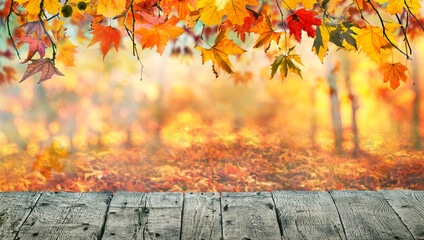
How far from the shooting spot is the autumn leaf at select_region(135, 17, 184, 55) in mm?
810

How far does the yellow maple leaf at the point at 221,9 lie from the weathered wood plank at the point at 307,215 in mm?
794

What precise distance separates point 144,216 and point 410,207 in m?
0.92

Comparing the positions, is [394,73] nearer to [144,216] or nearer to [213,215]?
[213,215]

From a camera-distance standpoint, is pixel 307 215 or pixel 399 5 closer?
pixel 399 5

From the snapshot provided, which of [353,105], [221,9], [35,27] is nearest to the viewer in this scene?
[221,9]

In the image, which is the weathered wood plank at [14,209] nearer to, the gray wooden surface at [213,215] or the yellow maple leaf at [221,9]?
the gray wooden surface at [213,215]

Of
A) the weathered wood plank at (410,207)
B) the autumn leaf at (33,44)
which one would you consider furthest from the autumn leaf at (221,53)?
the weathered wood plank at (410,207)

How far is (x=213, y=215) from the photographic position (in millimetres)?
1397

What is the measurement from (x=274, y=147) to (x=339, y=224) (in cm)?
217

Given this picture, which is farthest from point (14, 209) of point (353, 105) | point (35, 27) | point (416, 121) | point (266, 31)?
point (416, 121)

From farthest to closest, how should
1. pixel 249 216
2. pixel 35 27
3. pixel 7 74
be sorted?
pixel 7 74, pixel 249 216, pixel 35 27

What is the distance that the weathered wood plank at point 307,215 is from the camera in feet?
4.21

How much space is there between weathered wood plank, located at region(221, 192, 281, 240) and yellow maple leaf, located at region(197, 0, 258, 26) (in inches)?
30.2

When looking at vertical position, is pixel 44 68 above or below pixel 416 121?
above
